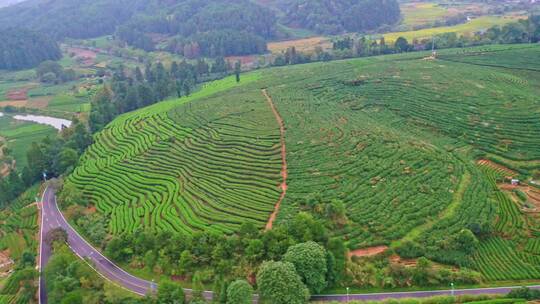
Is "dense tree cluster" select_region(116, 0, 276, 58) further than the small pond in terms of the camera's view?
Yes

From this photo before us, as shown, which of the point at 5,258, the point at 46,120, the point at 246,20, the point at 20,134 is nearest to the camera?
the point at 5,258

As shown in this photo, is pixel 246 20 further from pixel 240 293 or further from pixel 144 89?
pixel 240 293

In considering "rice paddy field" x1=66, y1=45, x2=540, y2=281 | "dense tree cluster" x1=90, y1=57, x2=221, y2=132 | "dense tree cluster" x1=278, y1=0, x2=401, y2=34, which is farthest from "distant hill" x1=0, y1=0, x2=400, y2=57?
"rice paddy field" x1=66, y1=45, x2=540, y2=281

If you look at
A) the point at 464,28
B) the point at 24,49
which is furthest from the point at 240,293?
the point at 24,49

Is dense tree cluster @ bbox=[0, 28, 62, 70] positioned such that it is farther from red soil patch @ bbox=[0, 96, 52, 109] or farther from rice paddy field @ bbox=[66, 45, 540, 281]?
rice paddy field @ bbox=[66, 45, 540, 281]

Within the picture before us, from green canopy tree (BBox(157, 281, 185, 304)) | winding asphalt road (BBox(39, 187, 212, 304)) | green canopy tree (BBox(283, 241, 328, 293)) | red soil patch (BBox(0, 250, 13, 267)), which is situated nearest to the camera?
green canopy tree (BBox(157, 281, 185, 304))

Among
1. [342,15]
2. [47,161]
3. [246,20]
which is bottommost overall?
[47,161]

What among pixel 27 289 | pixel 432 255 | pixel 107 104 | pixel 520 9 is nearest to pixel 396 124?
pixel 432 255
